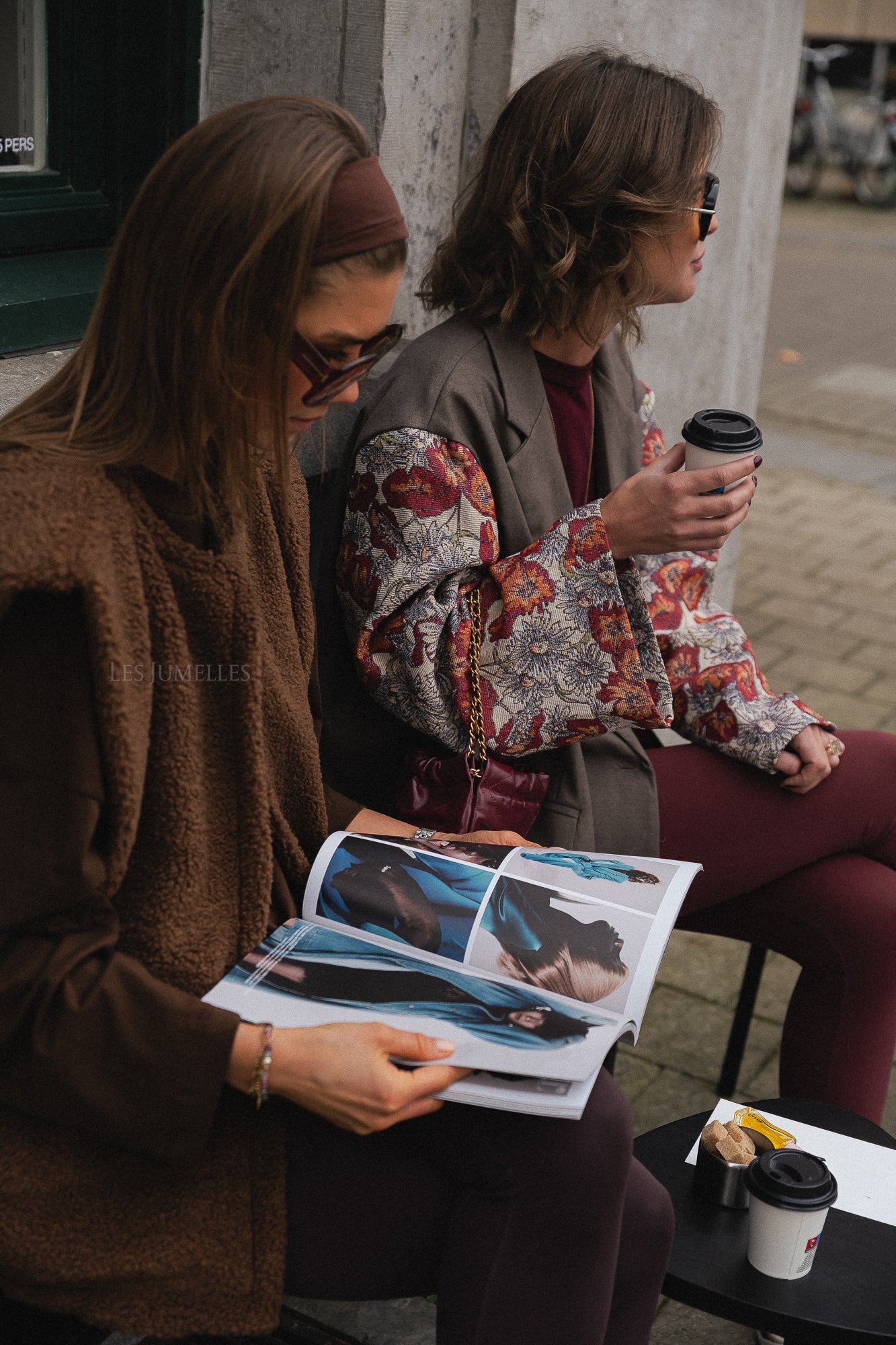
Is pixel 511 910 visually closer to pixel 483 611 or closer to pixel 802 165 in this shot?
pixel 483 611

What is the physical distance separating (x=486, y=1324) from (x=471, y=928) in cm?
40

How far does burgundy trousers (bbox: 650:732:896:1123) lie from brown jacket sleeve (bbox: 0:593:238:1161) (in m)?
1.12

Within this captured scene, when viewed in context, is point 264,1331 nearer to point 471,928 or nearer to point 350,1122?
point 350,1122

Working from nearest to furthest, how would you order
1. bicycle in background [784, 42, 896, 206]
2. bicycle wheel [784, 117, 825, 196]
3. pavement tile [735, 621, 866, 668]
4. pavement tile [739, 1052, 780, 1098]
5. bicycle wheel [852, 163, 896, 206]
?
1. pavement tile [739, 1052, 780, 1098]
2. pavement tile [735, 621, 866, 668]
3. bicycle wheel [852, 163, 896, 206]
4. bicycle in background [784, 42, 896, 206]
5. bicycle wheel [784, 117, 825, 196]

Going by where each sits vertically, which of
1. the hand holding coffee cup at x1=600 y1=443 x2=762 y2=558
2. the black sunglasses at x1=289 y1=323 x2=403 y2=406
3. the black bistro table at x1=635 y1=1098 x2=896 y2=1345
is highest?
the black sunglasses at x1=289 y1=323 x2=403 y2=406

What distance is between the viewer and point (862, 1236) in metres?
1.71

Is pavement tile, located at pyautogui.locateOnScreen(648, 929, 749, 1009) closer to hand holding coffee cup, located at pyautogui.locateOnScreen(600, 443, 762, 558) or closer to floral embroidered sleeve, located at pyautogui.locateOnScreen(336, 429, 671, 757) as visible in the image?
floral embroidered sleeve, located at pyautogui.locateOnScreen(336, 429, 671, 757)

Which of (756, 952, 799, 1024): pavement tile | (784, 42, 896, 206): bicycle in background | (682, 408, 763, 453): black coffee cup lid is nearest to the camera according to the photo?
(682, 408, 763, 453): black coffee cup lid

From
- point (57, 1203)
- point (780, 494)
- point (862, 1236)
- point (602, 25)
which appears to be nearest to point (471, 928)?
point (57, 1203)

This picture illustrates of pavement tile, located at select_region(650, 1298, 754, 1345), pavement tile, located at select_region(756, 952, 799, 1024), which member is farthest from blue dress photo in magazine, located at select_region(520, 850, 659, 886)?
pavement tile, located at select_region(756, 952, 799, 1024)

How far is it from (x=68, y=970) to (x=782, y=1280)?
3.04 ft

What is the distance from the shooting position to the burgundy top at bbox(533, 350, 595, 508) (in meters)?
2.26

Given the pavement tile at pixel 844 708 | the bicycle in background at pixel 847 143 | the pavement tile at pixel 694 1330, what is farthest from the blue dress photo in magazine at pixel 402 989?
the bicycle in background at pixel 847 143

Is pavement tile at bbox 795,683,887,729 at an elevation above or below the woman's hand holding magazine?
below
